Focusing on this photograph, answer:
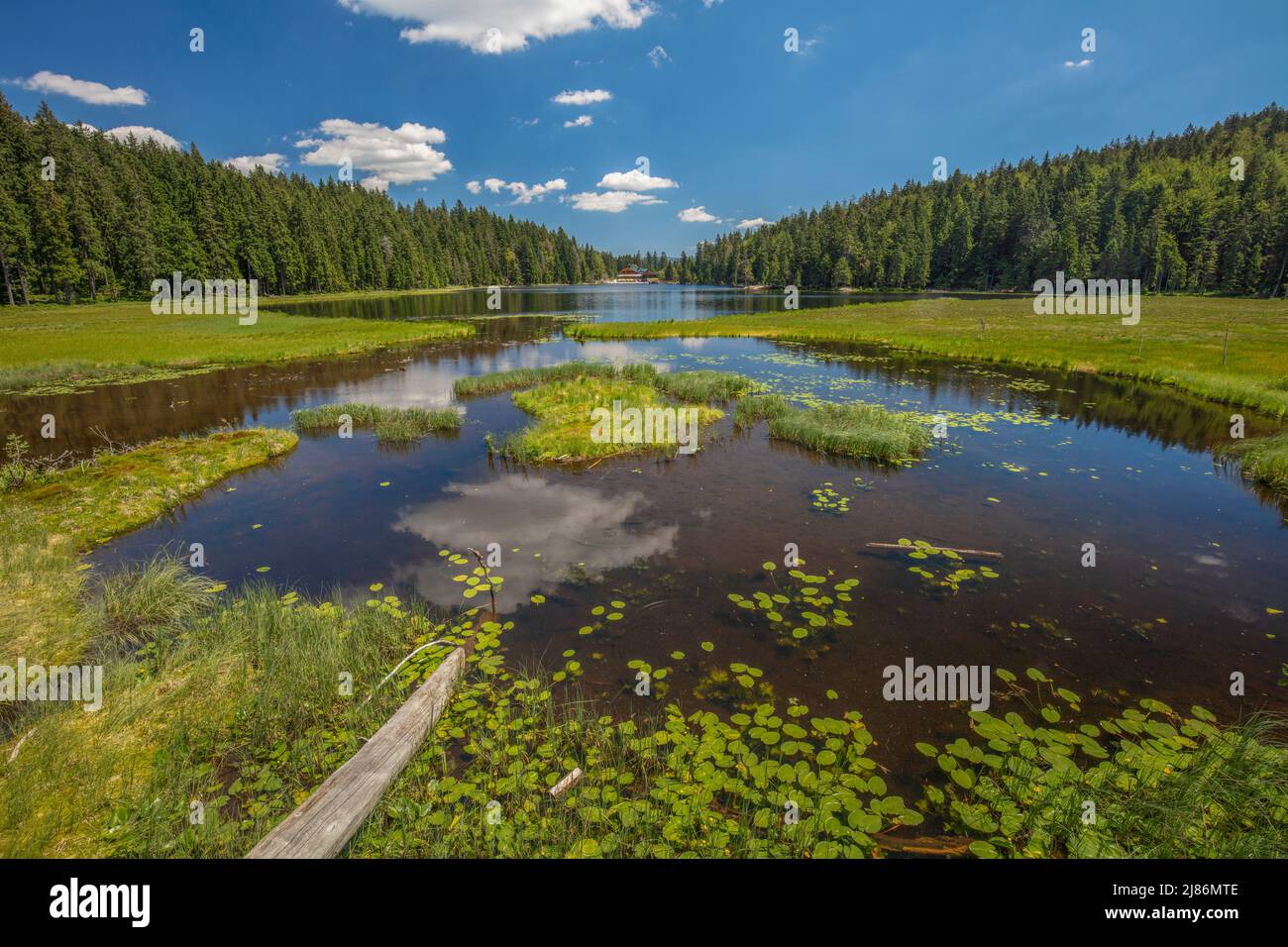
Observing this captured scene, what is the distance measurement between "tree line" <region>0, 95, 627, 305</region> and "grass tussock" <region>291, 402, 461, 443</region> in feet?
224

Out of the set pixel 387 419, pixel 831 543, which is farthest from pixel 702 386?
pixel 831 543

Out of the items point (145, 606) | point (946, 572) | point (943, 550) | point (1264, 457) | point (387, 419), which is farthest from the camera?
point (387, 419)

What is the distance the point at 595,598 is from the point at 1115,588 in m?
9.03

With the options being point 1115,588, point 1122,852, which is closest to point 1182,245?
point 1115,588

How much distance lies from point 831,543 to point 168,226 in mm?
103682

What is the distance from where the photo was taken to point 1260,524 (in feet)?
38.4

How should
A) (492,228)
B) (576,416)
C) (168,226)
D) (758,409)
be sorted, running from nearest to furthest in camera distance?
(576,416) → (758,409) → (168,226) → (492,228)

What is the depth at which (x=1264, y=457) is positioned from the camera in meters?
14.7

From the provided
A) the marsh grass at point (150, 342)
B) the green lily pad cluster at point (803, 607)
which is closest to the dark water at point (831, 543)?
the green lily pad cluster at point (803, 607)

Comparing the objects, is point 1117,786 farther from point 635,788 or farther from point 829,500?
point 829,500

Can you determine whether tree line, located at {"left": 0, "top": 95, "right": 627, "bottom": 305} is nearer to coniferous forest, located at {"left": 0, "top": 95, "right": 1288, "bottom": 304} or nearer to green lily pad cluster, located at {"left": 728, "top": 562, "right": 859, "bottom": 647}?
coniferous forest, located at {"left": 0, "top": 95, "right": 1288, "bottom": 304}

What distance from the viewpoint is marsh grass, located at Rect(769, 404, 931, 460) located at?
16.1m

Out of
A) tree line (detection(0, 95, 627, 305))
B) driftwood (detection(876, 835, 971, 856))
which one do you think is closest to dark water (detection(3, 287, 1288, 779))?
driftwood (detection(876, 835, 971, 856))
